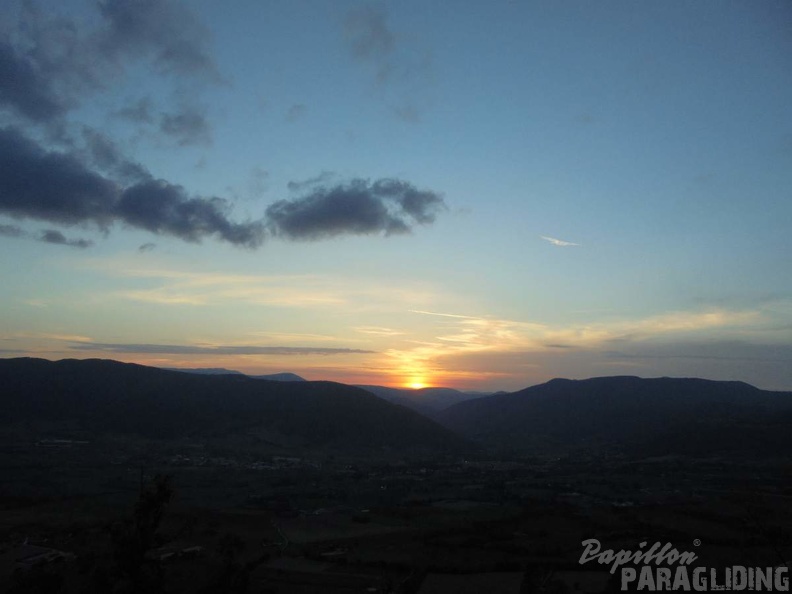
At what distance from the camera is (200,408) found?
12181cm

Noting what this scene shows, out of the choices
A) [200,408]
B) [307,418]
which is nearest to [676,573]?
[307,418]

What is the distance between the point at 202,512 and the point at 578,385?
522 feet

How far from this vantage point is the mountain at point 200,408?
112m

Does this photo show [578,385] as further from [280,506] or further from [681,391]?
[280,506]

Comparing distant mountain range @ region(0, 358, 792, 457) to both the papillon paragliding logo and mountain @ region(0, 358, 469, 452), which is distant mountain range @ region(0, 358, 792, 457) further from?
the papillon paragliding logo

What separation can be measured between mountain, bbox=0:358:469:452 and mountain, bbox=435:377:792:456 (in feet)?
102

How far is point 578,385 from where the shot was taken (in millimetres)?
187750

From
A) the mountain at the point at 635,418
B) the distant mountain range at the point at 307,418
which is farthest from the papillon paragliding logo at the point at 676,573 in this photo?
the mountain at the point at 635,418

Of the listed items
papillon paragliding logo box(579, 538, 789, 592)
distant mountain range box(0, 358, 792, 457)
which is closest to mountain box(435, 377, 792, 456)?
distant mountain range box(0, 358, 792, 457)

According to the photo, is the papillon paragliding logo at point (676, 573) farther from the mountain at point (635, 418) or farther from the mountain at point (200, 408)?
the mountain at point (200, 408)

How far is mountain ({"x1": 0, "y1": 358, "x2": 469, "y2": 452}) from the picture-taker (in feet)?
367

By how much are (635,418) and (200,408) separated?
10783 centimetres

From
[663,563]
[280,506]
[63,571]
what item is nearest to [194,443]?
[280,506]

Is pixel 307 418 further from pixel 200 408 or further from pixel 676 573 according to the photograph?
pixel 676 573
